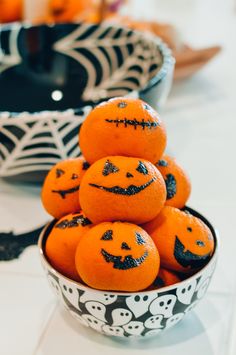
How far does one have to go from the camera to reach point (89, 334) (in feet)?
1.77

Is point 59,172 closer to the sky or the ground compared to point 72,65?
closer to the sky

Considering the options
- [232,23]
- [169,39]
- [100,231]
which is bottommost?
[232,23]

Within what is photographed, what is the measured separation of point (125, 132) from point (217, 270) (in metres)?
0.22

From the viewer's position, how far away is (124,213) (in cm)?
47

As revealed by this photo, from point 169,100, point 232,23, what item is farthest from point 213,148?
point 232,23

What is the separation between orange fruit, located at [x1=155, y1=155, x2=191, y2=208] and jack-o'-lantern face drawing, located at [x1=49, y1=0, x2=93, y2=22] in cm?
79

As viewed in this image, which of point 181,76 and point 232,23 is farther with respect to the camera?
point 232,23

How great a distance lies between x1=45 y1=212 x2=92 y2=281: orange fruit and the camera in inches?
19.3

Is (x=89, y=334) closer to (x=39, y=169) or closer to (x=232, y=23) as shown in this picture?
(x=39, y=169)

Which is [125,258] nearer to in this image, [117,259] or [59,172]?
[117,259]

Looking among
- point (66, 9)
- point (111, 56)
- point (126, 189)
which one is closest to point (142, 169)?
point (126, 189)

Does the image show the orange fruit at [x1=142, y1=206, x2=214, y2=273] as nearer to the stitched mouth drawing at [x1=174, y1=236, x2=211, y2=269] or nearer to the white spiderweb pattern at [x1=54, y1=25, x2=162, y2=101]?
the stitched mouth drawing at [x1=174, y1=236, x2=211, y2=269]

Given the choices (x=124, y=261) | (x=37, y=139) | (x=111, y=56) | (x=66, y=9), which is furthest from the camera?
(x=66, y=9)

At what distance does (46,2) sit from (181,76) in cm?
38
